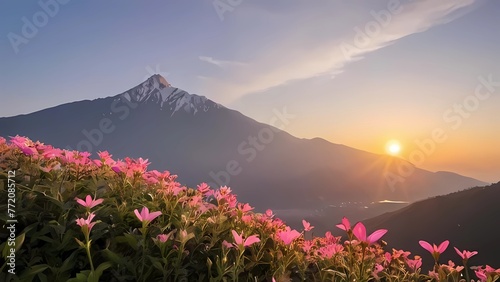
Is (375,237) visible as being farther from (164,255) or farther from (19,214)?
(19,214)

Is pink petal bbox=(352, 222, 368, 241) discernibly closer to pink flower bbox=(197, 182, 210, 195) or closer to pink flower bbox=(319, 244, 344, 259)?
pink flower bbox=(319, 244, 344, 259)

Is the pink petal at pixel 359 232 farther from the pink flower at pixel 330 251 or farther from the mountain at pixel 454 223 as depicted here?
the mountain at pixel 454 223

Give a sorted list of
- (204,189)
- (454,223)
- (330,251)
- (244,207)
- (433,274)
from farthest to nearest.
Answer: (454,223) → (204,189) → (244,207) → (330,251) → (433,274)

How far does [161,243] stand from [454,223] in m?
73.0

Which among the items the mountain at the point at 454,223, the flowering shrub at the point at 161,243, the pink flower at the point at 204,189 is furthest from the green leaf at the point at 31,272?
the mountain at the point at 454,223

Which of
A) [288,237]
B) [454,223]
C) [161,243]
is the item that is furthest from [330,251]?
[454,223]

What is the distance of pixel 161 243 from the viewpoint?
285 cm

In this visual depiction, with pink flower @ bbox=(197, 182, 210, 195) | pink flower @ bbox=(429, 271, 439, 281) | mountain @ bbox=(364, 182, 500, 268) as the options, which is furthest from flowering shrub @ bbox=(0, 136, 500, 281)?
mountain @ bbox=(364, 182, 500, 268)

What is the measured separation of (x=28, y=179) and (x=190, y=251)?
62.6 inches

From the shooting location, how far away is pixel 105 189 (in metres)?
3.75

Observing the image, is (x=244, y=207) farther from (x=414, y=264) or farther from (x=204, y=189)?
(x=414, y=264)

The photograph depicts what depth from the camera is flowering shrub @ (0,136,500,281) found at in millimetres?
2820

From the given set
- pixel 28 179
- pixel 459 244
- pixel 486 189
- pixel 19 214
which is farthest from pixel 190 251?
pixel 486 189

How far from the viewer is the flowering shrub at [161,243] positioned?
2820 millimetres
